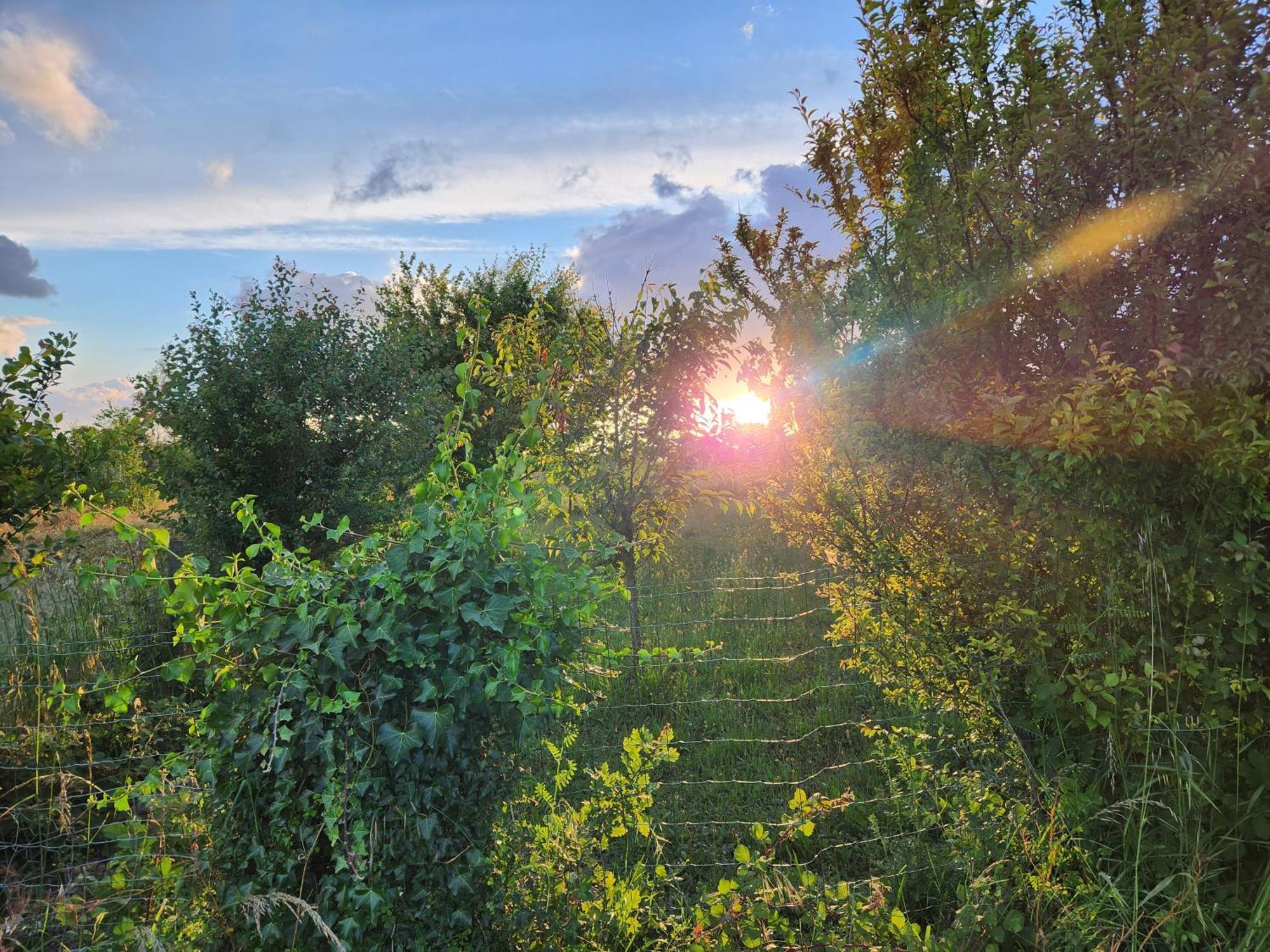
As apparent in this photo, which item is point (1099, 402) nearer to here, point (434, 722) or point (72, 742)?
point (434, 722)

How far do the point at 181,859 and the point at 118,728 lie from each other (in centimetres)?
285

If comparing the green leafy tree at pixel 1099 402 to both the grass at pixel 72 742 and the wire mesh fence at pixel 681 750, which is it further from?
the grass at pixel 72 742

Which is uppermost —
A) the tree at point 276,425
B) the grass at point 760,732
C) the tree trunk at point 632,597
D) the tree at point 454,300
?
the tree at point 454,300

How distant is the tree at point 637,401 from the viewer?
5.40 metres

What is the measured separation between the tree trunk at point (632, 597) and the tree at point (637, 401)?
2cm

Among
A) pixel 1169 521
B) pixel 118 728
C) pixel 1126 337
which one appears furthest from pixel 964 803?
pixel 118 728

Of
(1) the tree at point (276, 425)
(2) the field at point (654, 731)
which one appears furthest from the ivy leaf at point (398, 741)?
(1) the tree at point (276, 425)

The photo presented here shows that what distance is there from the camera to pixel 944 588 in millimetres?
3295

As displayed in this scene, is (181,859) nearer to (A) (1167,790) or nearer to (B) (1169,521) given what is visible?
(A) (1167,790)

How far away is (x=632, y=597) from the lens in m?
5.51

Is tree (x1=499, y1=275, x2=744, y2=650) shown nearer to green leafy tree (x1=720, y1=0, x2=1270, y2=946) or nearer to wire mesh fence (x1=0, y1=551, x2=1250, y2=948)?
wire mesh fence (x1=0, y1=551, x2=1250, y2=948)

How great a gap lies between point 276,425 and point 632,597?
3.92 m

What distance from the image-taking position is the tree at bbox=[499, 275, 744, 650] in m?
5.40

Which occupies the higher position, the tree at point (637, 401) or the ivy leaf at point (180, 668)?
the tree at point (637, 401)
